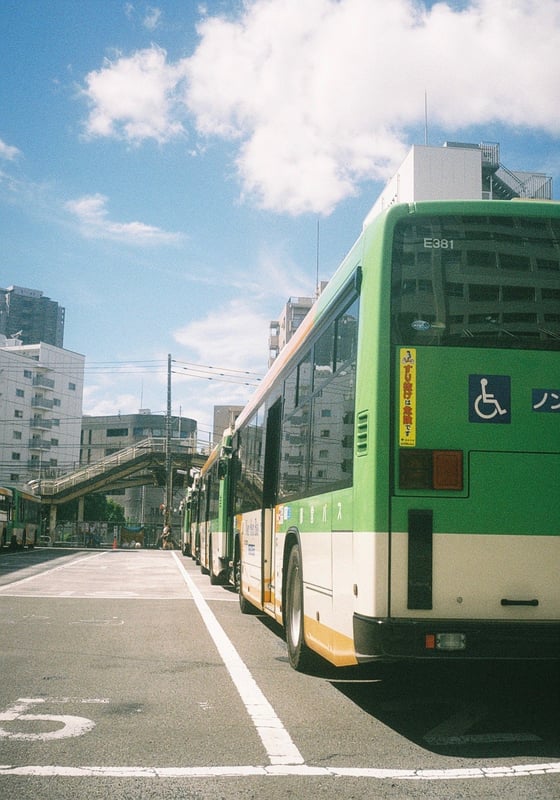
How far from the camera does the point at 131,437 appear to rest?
12588cm

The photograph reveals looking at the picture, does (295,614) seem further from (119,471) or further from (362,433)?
(119,471)

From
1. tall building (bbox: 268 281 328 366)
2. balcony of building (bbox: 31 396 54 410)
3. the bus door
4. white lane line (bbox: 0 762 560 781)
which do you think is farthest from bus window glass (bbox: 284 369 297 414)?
balcony of building (bbox: 31 396 54 410)

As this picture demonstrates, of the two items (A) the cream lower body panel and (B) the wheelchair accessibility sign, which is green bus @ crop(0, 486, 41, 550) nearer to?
(A) the cream lower body panel

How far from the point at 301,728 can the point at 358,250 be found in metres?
3.49

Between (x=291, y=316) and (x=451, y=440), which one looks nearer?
(x=451, y=440)

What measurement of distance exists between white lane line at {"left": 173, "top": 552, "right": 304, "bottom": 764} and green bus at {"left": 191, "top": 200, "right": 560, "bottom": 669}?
2.23 ft

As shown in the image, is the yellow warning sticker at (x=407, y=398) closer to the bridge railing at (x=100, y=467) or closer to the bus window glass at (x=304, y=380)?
the bus window glass at (x=304, y=380)

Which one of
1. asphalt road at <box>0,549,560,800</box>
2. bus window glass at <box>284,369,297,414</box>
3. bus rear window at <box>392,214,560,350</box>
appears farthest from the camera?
bus window glass at <box>284,369,297,414</box>

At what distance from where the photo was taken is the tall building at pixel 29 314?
195000mm

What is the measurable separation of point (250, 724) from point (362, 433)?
2148 millimetres

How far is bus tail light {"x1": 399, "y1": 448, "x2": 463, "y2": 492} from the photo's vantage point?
5.71 m

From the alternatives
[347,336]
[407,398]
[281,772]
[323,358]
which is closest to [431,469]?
[407,398]

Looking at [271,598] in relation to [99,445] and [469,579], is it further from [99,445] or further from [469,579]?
[99,445]

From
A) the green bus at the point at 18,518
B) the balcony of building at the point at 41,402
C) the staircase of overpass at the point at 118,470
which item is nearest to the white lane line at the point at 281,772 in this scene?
the green bus at the point at 18,518
